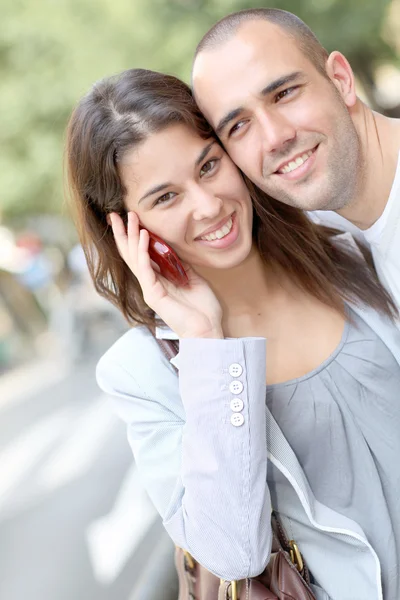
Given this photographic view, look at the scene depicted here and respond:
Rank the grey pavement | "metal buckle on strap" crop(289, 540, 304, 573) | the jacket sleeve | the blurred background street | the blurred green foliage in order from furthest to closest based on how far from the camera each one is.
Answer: the blurred green foliage → the blurred background street → the grey pavement → "metal buckle on strap" crop(289, 540, 304, 573) → the jacket sleeve

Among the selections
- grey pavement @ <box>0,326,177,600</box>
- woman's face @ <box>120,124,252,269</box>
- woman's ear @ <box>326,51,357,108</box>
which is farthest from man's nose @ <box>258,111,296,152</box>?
grey pavement @ <box>0,326,177,600</box>

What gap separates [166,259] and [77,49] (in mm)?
8048

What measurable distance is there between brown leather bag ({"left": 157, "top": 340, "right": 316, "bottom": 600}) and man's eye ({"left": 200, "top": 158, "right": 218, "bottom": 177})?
43 centimetres

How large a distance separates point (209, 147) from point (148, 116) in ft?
0.55

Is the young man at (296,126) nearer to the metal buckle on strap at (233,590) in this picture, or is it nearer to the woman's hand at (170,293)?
the woman's hand at (170,293)

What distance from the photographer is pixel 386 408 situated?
1668 millimetres

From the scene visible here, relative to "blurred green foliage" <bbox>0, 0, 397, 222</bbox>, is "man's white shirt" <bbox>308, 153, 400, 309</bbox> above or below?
below

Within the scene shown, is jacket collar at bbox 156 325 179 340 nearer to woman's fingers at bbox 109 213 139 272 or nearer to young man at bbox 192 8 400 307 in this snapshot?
woman's fingers at bbox 109 213 139 272

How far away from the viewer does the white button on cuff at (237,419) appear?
1.46 m

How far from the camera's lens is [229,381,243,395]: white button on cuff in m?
1.48

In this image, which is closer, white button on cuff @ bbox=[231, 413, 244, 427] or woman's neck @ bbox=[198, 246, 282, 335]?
white button on cuff @ bbox=[231, 413, 244, 427]

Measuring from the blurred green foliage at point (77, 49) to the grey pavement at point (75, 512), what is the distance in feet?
12.4

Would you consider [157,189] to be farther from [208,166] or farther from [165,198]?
[208,166]

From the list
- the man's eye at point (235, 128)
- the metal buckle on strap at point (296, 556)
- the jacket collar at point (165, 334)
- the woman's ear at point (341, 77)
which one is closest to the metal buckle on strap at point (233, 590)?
the metal buckle on strap at point (296, 556)
